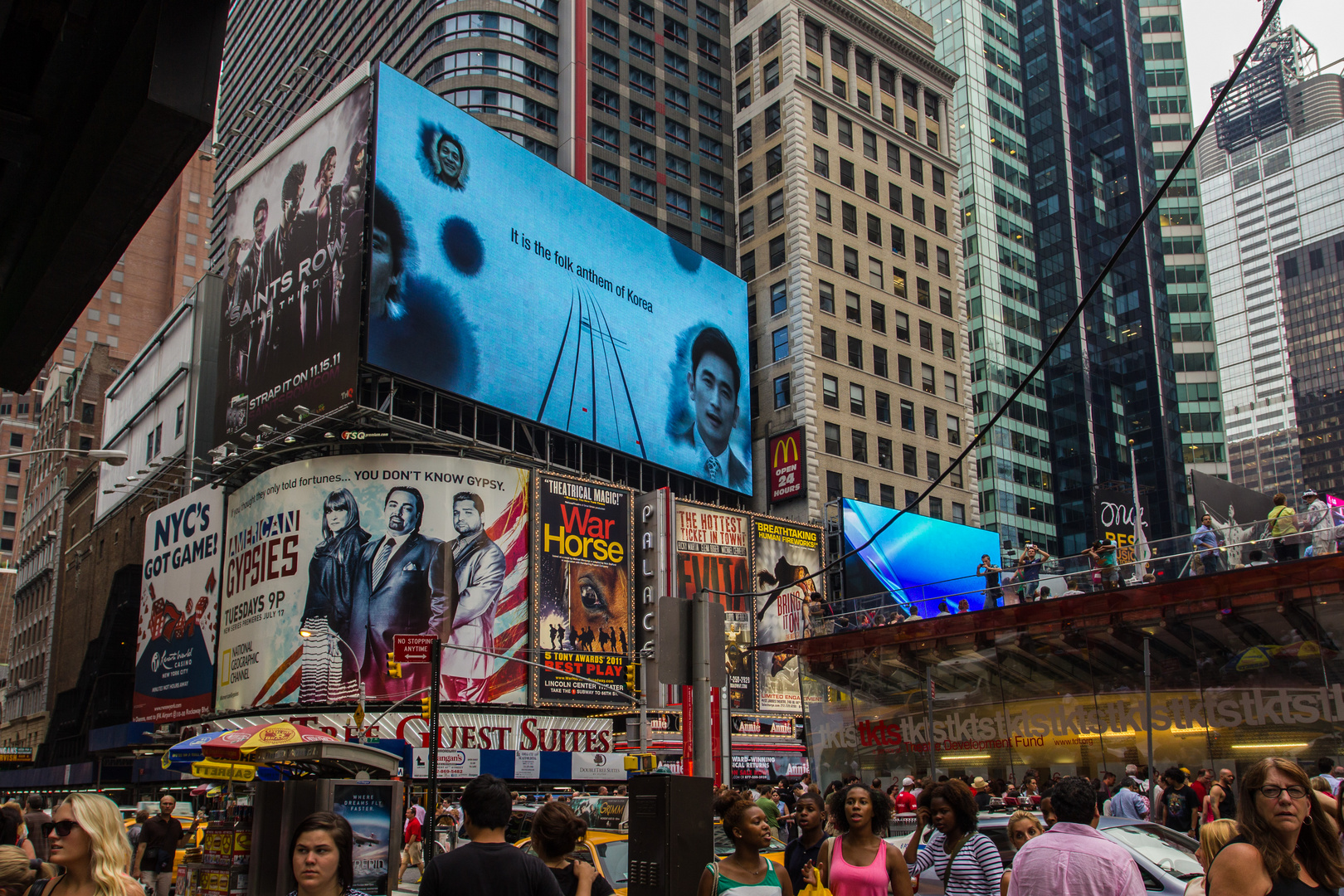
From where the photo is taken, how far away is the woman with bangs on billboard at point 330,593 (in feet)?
140

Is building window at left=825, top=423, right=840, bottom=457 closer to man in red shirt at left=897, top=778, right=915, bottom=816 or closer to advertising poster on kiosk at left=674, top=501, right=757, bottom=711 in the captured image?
advertising poster on kiosk at left=674, top=501, right=757, bottom=711

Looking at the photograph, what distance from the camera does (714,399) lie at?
6025 cm

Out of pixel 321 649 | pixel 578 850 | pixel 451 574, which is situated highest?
pixel 451 574

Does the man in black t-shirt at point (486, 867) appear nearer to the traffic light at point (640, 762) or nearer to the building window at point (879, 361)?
the traffic light at point (640, 762)

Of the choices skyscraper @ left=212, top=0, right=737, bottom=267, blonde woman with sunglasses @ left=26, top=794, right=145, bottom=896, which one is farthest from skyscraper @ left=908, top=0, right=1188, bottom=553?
blonde woman with sunglasses @ left=26, top=794, right=145, bottom=896

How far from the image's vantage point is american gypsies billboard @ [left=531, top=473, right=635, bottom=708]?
152 ft

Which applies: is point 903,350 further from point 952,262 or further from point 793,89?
point 793,89

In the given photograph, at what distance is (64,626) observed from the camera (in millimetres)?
81875

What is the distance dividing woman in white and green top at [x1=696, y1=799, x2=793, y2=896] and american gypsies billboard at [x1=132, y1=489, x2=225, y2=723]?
151 feet

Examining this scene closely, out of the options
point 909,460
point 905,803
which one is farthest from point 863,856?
point 909,460

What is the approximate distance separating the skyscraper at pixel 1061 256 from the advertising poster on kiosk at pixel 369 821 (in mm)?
89533

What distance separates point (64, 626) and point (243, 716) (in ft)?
149

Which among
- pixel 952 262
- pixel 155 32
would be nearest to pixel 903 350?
pixel 952 262

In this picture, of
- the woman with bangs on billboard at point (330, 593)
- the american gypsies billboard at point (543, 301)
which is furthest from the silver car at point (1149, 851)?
the american gypsies billboard at point (543, 301)
